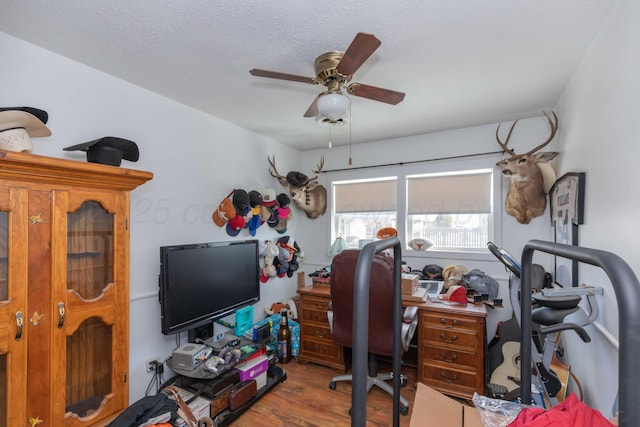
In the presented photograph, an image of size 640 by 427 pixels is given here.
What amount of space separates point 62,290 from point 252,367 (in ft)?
4.88

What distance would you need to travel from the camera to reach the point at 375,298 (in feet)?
6.96

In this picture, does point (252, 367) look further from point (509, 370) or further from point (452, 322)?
point (509, 370)

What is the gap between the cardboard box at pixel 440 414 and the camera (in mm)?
949

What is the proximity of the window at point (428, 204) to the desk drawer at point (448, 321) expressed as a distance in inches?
35.3

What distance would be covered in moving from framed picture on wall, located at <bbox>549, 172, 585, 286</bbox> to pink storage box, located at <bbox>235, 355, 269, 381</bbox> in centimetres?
233

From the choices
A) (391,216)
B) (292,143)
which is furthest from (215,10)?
(391,216)

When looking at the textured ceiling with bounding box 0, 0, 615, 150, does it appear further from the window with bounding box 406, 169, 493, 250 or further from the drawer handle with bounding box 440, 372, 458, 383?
the drawer handle with bounding box 440, 372, 458, 383

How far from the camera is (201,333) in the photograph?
240 cm

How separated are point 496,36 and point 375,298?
1777mm

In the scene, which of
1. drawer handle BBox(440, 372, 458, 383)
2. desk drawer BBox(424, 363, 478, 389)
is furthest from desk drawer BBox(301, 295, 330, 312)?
drawer handle BBox(440, 372, 458, 383)

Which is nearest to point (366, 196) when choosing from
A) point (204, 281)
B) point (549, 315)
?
point (204, 281)

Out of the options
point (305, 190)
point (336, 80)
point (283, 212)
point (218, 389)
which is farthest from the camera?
point (305, 190)

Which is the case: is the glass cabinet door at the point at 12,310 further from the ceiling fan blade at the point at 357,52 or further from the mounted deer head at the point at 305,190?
the mounted deer head at the point at 305,190

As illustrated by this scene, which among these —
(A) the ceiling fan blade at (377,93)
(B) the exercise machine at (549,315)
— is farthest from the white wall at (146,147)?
(B) the exercise machine at (549,315)
